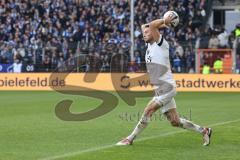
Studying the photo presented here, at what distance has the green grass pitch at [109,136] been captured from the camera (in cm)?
1127

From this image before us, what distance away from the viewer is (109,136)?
557 inches

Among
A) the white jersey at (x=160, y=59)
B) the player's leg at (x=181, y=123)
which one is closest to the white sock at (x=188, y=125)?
the player's leg at (x=181, y=123)

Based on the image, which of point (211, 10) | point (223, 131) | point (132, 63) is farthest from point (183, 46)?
Answer: point (223, 131)

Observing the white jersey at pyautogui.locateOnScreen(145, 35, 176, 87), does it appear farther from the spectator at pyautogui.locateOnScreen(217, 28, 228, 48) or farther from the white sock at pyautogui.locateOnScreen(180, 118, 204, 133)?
the spectator at pyautogui.locateOnScreen(217, 28, 228, 48)

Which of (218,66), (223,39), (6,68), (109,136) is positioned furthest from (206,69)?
(109,136)

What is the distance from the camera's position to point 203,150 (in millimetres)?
11930

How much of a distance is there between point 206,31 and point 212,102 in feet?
46.0

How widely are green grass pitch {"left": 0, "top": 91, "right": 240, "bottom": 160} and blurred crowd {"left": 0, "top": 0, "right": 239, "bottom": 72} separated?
12309 mm

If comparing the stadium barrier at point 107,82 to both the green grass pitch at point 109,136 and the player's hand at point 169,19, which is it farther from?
the player's hand at point 169,19

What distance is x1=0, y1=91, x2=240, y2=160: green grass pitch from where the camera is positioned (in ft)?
37.0

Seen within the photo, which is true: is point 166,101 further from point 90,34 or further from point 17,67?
point 90,34

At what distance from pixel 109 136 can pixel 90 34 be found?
998 inches

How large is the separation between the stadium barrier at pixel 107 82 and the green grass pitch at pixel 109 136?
9.11 metres

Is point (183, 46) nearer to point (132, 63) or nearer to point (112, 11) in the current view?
point (132, 63)
